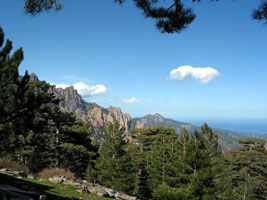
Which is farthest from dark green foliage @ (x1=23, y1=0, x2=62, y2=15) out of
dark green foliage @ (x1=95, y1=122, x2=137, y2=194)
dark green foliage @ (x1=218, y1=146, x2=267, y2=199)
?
dark green foliage @ (x1=218, y1=146, x2=267, y2=199)

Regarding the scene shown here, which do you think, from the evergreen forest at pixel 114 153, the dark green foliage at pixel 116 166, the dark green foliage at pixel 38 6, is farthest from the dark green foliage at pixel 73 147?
the dark green foliage at pixel 38 6

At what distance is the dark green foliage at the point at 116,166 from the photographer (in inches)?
753

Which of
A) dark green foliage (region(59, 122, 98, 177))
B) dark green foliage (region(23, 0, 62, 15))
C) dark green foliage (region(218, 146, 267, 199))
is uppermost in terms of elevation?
dark green foliage (region(23, 0, 62, 15))

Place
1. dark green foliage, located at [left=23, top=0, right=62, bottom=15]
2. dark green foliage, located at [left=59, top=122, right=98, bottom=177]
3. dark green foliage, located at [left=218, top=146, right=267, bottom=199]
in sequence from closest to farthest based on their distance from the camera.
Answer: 1. dark green foliage, located at [left=23, top=0, right=62, bottom=15]
2. dark green foliage, located at [left=59, top=122, right=98, bottom=177]
3. dark green foliage, located at [left=218, top=146, right=267, bottom=199]

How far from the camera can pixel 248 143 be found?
30.4 metres

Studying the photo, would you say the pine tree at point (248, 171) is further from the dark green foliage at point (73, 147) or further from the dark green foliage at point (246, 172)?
the dark green foliage at point (73, 147)

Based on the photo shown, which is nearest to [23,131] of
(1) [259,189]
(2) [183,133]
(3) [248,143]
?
(2) [183,133]

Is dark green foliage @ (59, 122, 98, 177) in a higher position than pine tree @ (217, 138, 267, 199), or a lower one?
higher

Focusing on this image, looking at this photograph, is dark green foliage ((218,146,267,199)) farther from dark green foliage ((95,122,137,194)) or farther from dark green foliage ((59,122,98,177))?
dark green foliage ((59,122,98,177))

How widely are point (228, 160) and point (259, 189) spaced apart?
560 centimetres

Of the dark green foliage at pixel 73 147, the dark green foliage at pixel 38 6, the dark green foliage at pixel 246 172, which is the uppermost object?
the dark green foliage at pixel 38 6

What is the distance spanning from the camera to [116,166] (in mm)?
19594

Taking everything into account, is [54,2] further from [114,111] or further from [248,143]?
[114,111]

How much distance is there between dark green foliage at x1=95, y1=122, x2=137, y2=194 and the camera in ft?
62.7
